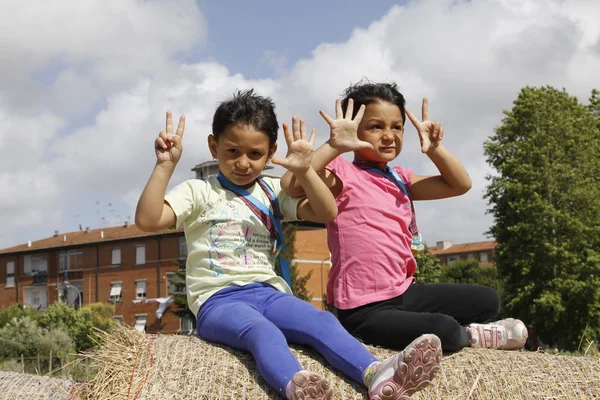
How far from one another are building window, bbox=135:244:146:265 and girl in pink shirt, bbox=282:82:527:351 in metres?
55.0

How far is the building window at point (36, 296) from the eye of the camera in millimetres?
63938

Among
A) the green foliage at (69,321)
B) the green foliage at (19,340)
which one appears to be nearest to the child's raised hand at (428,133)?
the green foliage at (19,340)

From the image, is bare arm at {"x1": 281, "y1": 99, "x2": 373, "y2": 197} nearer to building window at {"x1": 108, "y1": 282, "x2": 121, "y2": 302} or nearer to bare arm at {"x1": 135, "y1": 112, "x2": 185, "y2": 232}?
bare arm at {"x1": 135, "y1": 112, "x2": 185, "y2": 232}

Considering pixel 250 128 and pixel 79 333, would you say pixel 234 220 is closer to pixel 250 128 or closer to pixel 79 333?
pixel 250 128

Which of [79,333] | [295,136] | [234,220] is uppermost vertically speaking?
[295,136]

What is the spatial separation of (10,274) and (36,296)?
3569 mm

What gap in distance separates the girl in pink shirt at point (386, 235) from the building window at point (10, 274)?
216 feet

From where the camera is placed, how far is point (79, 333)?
43344mm

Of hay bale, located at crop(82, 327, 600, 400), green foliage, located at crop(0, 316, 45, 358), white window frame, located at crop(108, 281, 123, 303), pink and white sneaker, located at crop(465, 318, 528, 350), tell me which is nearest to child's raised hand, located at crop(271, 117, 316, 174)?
hay bale, located at crop(82, 327, 600, 400)

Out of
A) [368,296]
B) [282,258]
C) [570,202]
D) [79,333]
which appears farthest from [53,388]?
[79,333]

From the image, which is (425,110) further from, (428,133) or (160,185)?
(160,185)

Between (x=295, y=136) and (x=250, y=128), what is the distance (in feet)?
0.96

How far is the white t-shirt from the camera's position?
12.5 ft

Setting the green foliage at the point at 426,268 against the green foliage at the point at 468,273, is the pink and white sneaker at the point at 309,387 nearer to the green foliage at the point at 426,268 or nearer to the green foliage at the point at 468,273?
the green foliage at the point at 426,268
